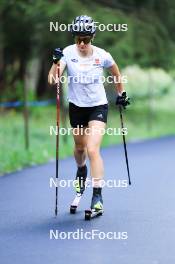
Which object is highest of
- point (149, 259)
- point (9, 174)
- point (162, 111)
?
point (162, 111)

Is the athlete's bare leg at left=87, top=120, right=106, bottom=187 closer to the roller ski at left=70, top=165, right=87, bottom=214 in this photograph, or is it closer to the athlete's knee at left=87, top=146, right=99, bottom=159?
the athlete's knee at left=87, top=146, right=99, bottom=159

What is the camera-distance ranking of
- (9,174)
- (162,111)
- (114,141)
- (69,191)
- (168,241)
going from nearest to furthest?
(168,241) → (69,191) → (9,174) → (114,141) → (162,111)

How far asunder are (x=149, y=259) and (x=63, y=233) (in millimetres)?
1382

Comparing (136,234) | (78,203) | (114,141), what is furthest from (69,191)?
(114,141)

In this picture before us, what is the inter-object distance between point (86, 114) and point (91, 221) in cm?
117

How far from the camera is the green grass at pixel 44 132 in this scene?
1587 cm

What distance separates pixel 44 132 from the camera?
74.1ft

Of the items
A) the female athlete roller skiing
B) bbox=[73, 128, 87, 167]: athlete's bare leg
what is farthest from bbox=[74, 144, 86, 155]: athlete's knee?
the female athlete roller skiing

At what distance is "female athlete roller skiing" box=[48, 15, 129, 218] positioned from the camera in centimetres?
916

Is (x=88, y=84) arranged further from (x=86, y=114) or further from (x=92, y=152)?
(x=92, y=152)

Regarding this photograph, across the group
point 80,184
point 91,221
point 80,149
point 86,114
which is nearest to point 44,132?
point 80,184

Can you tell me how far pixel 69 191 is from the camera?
11.7 m

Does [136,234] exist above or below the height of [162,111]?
below

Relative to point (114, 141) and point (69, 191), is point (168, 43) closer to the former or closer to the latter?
point (114, 141)
